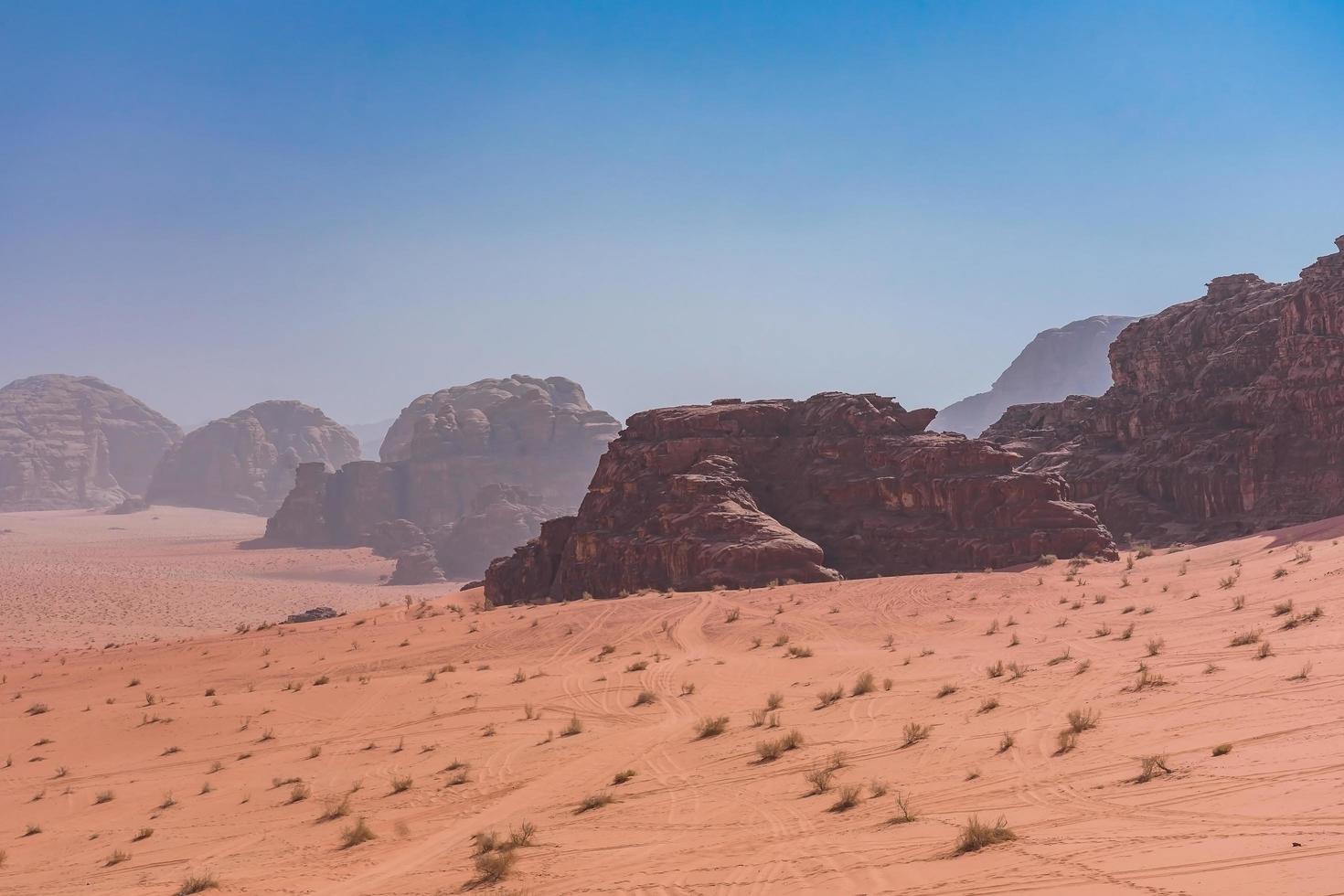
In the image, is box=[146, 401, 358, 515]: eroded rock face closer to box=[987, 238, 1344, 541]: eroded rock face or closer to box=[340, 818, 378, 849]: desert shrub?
box=[987, 238, 1344, 541]: eroded rock face

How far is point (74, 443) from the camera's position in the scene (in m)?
162

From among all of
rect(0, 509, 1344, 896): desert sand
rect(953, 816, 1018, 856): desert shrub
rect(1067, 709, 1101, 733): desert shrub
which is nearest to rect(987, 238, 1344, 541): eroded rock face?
rect(0, 509, 1344, 896): desert sand

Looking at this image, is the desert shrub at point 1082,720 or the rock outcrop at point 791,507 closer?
the desert shrub at point 1082,720

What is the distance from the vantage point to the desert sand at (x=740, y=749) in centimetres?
617

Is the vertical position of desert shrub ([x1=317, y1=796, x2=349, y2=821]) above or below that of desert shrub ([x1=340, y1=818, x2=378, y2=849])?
below

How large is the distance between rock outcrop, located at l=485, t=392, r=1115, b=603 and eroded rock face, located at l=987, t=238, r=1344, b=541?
1035 centimetres

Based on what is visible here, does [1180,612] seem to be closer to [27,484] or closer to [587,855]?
[587,855]

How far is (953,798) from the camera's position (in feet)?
23.9

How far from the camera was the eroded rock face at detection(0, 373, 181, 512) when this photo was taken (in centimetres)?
14912

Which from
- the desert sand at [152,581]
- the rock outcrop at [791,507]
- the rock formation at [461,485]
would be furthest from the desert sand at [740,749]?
the rock formation at [461,485]

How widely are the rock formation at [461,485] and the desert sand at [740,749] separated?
205 ft

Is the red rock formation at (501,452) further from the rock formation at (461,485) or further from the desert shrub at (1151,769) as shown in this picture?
the desert shrub at (1151,769)

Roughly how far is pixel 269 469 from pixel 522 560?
137m

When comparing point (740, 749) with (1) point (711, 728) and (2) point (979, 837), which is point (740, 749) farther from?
(2) point (979, 837)
